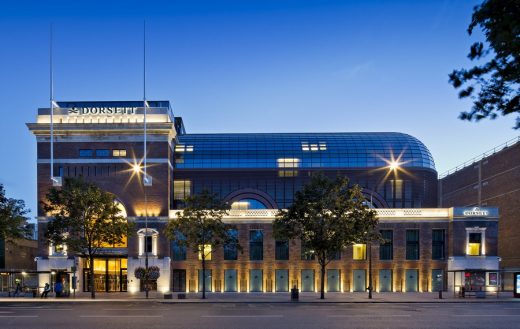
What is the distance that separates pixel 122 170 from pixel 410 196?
4117cm

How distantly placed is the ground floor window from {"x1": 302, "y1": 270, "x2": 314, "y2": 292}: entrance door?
2164 cm

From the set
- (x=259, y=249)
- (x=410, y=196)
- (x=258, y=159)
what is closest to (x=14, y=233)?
(x=259, y=249)

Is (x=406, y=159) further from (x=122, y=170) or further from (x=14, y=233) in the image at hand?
(x=14, y=233)

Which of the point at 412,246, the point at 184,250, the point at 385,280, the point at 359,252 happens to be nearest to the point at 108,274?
the point at 184,250

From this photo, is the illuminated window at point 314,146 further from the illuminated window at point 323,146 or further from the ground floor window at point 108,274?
the ground floor window at point 108,274

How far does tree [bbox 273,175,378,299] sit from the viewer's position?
45.5m

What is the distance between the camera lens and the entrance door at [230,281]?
197 ft

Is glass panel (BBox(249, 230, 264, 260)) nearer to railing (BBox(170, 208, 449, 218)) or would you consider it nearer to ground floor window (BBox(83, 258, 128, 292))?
railing (BBox(170, 208, 449, 218))

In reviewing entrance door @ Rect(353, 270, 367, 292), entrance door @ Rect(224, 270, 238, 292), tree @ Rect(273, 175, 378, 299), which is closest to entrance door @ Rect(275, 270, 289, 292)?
entrance door @ Rect(224, 270, 238, 292)

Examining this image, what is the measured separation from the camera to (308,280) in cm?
6006

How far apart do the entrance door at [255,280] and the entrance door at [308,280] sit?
17.0ft

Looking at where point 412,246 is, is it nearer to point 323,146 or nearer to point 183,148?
point 323,146

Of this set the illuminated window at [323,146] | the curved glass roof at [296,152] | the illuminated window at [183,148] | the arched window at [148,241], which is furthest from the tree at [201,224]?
the illuminated window at [323,146]

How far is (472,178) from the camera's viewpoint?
86.2 m
